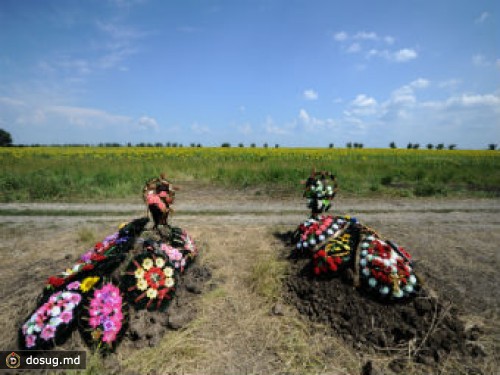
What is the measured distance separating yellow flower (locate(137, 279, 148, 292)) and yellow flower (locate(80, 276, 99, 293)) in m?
0.47

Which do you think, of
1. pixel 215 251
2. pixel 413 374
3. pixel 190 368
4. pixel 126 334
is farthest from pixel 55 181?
pixel 413 374

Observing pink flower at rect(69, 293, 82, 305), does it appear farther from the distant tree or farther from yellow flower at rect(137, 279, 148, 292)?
the distant tree

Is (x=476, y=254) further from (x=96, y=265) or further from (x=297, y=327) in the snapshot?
(x=96, y=265)

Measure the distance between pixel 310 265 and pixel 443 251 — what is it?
3.33m

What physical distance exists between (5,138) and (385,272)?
72.7 m

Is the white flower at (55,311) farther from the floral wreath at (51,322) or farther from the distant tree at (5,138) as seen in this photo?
the distant tree at (5,138)

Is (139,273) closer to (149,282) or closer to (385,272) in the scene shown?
(149,282)

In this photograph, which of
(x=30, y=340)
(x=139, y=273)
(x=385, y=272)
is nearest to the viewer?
(x=30, y=340)

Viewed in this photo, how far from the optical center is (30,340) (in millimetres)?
2963

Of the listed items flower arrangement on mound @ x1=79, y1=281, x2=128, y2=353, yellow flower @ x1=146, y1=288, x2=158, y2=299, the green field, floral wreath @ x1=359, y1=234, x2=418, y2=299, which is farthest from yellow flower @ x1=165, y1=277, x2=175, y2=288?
the green field

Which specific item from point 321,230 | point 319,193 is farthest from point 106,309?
point 319,193

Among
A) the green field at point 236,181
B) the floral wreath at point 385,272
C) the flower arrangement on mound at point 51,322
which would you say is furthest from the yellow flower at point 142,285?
the green field at point 236,181

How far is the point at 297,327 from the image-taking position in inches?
136

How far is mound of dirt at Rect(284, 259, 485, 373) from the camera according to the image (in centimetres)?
302
